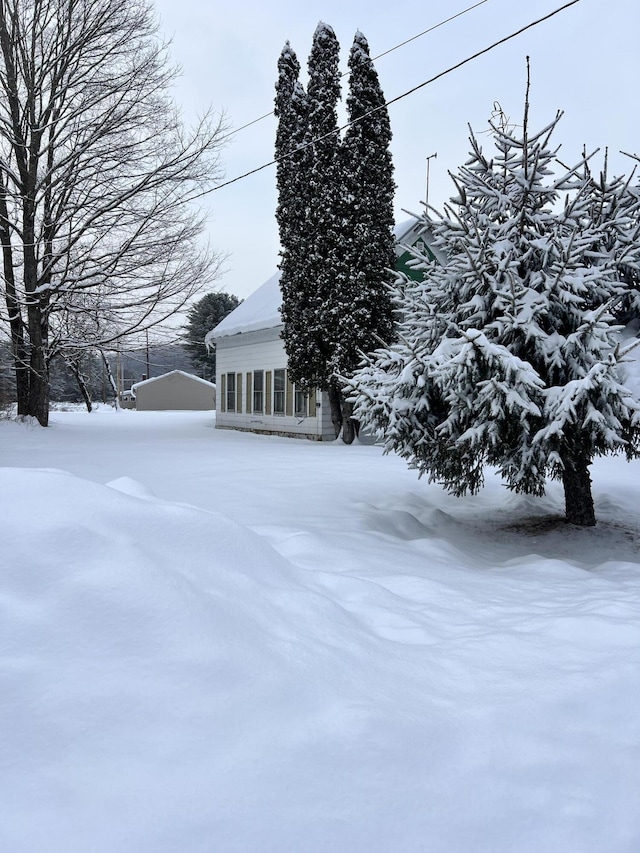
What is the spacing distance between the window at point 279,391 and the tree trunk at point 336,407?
251 cm

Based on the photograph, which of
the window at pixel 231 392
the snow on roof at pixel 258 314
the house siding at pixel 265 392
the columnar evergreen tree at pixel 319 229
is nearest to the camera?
the columnar evergreen tree at pixel 319 229

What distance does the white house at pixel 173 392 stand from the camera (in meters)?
48.4

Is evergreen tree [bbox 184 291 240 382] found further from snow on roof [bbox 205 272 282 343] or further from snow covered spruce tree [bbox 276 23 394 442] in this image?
snow covered spruce tree [bbox 276 23 394 442]

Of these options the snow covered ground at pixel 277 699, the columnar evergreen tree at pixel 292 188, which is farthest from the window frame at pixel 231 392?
the snow covered ground at pixel 277 699

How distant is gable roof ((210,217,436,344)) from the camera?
1786 centimetres

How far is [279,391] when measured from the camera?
19.8 m

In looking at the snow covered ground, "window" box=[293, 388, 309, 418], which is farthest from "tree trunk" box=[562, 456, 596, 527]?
"window" box=[293, 388, 309, 418]

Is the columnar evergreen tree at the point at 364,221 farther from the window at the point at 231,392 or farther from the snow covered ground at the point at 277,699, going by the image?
the snow covered ground at the point at 277,699

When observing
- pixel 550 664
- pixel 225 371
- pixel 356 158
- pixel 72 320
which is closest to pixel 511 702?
pixel 550 664

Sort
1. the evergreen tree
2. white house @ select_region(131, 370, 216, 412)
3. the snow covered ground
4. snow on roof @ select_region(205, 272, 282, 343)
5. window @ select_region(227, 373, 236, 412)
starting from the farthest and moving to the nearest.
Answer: white house @ select_region(131, 370, 216, 412) < the evergreen tree < window @ select_region(227, 373, 236, 412) < snow on roof @ select_region(205, 272, 282, 343) < the snow covered ground

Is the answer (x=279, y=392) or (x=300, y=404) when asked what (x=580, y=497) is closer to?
(x=300, y=404)

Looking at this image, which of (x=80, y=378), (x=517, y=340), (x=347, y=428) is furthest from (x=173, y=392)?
(x=517, y=340)

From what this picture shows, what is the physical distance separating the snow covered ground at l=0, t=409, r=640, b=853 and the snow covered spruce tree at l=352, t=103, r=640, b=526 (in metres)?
1.84

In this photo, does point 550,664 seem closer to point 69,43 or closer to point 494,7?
point 494,7
